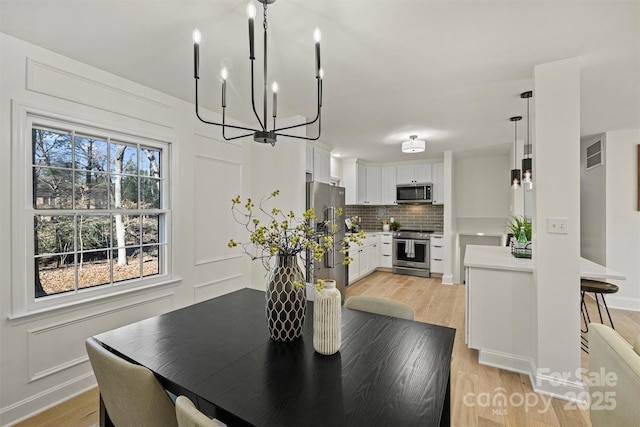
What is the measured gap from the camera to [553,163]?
2105 mm

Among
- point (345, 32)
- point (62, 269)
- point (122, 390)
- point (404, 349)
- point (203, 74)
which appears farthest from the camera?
point (203, 74)

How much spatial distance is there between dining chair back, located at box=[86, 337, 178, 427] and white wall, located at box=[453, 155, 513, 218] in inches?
229

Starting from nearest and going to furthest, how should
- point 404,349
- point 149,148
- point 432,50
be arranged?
point 404,349, point 432,50, point 149,148

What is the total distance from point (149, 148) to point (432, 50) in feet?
8.02

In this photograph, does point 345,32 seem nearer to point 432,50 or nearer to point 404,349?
point 432,50

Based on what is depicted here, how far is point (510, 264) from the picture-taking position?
2502mm

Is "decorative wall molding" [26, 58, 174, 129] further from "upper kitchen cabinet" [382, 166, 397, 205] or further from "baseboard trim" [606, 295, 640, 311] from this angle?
"baseboard trim" [606, 295, 640, 311]

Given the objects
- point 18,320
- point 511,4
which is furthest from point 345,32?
point 18,320

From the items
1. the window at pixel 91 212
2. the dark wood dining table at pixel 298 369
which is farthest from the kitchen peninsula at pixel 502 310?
the window at pixel 91 212

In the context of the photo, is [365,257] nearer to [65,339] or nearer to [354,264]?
[354,264]

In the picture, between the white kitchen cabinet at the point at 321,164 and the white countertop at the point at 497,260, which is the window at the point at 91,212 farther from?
the white countertop at the point at 497,260

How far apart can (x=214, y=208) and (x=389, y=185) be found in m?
4.19

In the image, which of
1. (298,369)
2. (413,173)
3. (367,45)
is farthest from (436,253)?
(298,369)

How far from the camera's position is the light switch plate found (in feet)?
6.81
